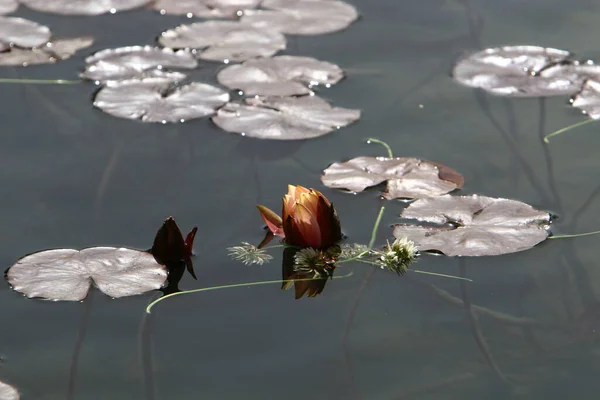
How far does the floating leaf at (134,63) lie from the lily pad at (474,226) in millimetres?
1088

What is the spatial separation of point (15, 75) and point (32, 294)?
1.26 meters

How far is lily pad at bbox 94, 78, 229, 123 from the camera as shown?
276cm

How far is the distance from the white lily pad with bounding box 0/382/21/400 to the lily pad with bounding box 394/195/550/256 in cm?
93

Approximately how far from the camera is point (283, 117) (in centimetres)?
271

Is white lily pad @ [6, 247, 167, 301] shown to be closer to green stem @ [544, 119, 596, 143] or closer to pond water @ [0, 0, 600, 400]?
pond water @ [0, 0, 600, 400]

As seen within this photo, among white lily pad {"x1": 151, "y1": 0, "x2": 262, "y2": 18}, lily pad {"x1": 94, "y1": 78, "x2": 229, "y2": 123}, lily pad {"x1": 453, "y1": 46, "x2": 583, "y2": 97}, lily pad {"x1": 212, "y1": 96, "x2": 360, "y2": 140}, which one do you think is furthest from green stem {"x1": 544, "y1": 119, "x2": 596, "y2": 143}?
white lily pad {"x1": 151, "y1": 0, "x2": 262, "y2": 18}

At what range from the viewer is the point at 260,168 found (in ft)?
8.25

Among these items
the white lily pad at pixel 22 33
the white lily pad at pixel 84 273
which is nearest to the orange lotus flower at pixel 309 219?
the white lily pad at pixel 84 273

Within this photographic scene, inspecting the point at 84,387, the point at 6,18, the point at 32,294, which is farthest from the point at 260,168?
the point at 6,18

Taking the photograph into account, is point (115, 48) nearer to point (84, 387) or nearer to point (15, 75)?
point (15, 75)

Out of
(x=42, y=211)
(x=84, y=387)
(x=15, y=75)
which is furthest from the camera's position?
(x=15, y=75)

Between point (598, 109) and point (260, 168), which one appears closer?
point (260, 168)

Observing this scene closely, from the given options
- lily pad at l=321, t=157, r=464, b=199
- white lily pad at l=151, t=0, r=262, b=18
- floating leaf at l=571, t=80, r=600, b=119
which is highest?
white lily pad at l=151, t=0, r=262, b=18

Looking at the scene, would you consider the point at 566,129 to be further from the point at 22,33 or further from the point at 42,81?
the point at 22,33
